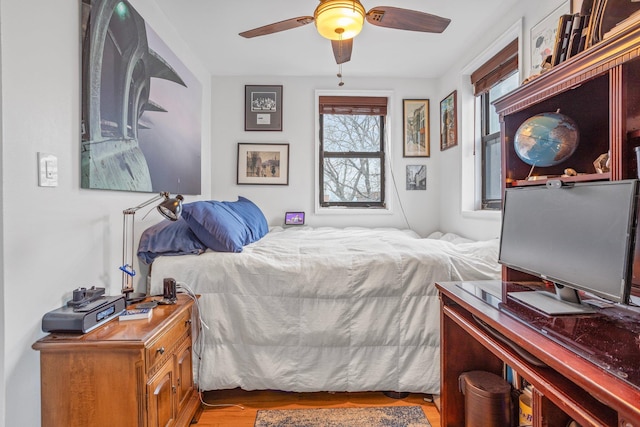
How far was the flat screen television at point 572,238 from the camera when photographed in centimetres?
84

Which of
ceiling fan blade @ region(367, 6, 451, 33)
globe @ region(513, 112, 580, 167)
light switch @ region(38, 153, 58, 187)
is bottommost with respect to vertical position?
light switch @ region(38, 153, 58, 187)

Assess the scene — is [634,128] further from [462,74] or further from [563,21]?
[462,74]

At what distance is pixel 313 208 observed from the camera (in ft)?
11.6

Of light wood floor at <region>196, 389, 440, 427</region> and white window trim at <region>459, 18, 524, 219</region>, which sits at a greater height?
white window trim at <region>459, 18, 524, 219</region>

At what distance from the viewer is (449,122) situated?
10.4 ft

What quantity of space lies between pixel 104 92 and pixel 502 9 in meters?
2.63

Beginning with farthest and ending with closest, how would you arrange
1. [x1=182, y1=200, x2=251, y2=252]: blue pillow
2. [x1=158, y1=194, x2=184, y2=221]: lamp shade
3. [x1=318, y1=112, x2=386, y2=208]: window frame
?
[x1=318, y1=112, x2=386, y2=208]: window frame
[x1=182, y1=200, x2=251, y2=252]: blue pillow
[x1=158, y1=194, x2=184, y2=221]: lamp shade

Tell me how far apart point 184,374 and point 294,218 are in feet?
6.92

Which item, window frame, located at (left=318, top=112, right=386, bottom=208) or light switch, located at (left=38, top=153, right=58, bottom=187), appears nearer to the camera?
light switch, located at (left=38, top=153, right=58, bottom=187)

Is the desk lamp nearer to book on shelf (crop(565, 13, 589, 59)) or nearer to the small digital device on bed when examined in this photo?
book on shelf (crop(565, 13, 589, 59))

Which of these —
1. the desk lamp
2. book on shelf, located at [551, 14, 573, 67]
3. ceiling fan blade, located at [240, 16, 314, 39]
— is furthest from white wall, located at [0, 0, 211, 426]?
book on shelf, located at [551, 14, 573, 67]

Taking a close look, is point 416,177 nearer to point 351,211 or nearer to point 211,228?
point 351,211

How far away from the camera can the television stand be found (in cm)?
62

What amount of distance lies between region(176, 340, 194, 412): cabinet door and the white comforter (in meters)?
0.10
